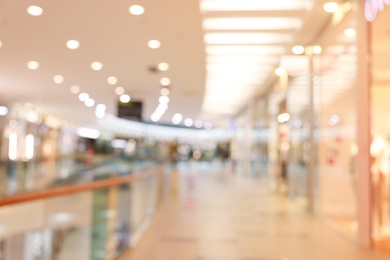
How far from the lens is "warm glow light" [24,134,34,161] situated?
48.8ft

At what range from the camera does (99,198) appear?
13.8 ft

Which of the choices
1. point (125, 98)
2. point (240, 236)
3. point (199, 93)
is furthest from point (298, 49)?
point (125, 98)

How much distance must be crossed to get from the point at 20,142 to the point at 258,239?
11038 millimetres

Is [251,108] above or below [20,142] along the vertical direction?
above

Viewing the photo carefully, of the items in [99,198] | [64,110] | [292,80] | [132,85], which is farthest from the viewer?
[64,110]

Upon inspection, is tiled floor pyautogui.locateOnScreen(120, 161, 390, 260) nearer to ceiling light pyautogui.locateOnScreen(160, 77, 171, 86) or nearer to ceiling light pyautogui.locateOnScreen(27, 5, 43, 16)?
ceiling light pyautogui.locateOnScreen(27, 5, 43, 16)

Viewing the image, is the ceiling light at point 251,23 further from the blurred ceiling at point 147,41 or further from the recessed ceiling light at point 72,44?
the recessed ceiling light at point 72,44

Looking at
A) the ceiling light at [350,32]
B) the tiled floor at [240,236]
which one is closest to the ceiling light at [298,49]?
the ceiling light at [350,32]

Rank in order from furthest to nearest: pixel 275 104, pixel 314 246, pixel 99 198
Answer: pixel 275 104 → pixel 314 246 → pixel 99 198

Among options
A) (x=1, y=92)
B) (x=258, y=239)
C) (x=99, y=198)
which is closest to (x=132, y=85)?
(x=1, y=92)

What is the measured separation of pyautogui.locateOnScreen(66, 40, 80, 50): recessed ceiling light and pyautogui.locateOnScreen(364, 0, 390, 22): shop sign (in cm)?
517

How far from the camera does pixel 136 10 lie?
21.1 ft

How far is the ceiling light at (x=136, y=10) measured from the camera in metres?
6.29

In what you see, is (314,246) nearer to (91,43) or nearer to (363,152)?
(363,152)
